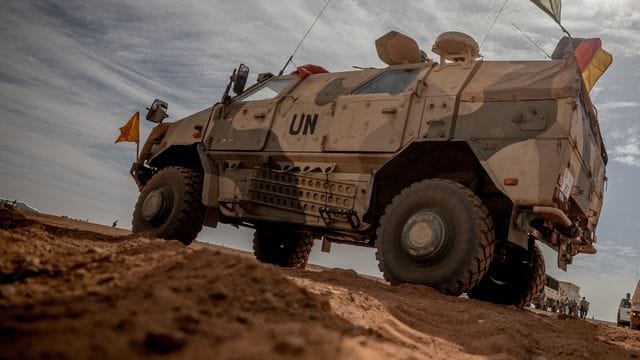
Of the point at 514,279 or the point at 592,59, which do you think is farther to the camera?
the point at 592,59

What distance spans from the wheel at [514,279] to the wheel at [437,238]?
1570mm

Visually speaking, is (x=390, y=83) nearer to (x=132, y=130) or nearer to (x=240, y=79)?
(x=240, y=79)

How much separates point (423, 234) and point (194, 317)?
2.93m

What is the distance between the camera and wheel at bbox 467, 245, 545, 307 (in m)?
5.19

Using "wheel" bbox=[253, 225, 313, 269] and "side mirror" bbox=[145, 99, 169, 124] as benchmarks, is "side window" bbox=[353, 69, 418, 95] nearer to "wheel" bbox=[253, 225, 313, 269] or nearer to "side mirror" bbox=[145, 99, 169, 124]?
"wheel" bbox=[253, 225, 313, 269]

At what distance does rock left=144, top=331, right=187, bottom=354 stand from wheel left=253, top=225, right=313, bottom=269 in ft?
19.9

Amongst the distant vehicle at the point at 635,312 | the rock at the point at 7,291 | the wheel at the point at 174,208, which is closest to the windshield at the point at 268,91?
the wheel at the point at 174,208

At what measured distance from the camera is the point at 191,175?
230 inches

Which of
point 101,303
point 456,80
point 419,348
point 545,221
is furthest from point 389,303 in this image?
point 456,80

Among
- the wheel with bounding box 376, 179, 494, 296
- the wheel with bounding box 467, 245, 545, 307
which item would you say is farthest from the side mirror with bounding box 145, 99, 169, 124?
the wheel with bounding box 467, 245, 545, 307

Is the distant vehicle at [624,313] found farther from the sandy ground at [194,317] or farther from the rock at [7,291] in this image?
the rock at [7,291]

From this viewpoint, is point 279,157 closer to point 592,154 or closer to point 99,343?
point 592,154

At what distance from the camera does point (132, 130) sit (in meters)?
6.85

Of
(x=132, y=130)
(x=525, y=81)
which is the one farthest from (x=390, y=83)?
(x=132, y=130)
